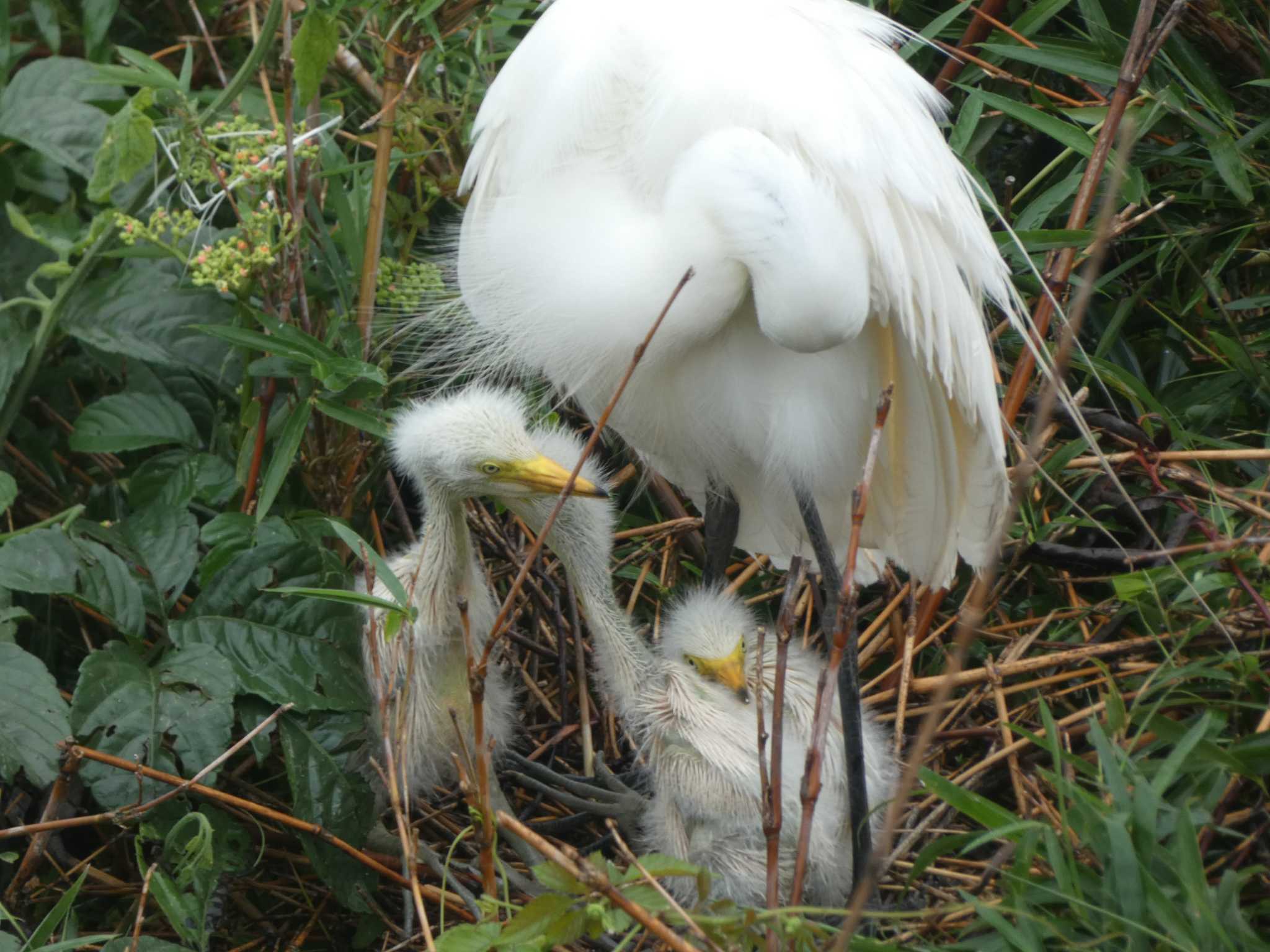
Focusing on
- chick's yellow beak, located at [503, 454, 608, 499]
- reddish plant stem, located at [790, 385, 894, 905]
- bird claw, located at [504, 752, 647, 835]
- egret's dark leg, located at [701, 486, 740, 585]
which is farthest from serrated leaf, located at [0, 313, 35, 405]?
reddish plant stem, located at [790, 385, 894, 905]

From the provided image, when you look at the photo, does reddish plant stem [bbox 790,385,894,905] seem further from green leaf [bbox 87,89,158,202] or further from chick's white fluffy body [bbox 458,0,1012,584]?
green leaf [bbox 87,89,158,202]

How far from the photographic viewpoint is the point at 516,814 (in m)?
1.79

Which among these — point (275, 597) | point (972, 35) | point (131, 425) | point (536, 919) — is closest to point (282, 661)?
point (275, 597)

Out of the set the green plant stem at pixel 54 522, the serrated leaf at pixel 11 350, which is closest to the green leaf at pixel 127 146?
the serrated leaf at pixel 11 350

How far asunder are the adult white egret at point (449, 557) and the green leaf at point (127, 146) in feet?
1.42

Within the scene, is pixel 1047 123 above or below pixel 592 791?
above

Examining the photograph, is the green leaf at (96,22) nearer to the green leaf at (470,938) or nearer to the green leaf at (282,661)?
the green leaf at (282,661)

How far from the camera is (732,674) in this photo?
156 centimetres

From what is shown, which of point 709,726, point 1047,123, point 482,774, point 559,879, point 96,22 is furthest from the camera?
point 96,22

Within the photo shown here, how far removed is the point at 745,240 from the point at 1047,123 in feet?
2.22

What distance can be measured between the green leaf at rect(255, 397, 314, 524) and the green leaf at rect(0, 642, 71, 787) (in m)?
0.30

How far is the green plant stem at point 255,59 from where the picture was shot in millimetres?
1556

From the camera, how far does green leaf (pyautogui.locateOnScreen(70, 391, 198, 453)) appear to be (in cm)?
174

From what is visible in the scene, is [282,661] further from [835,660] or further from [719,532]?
[835,660]
